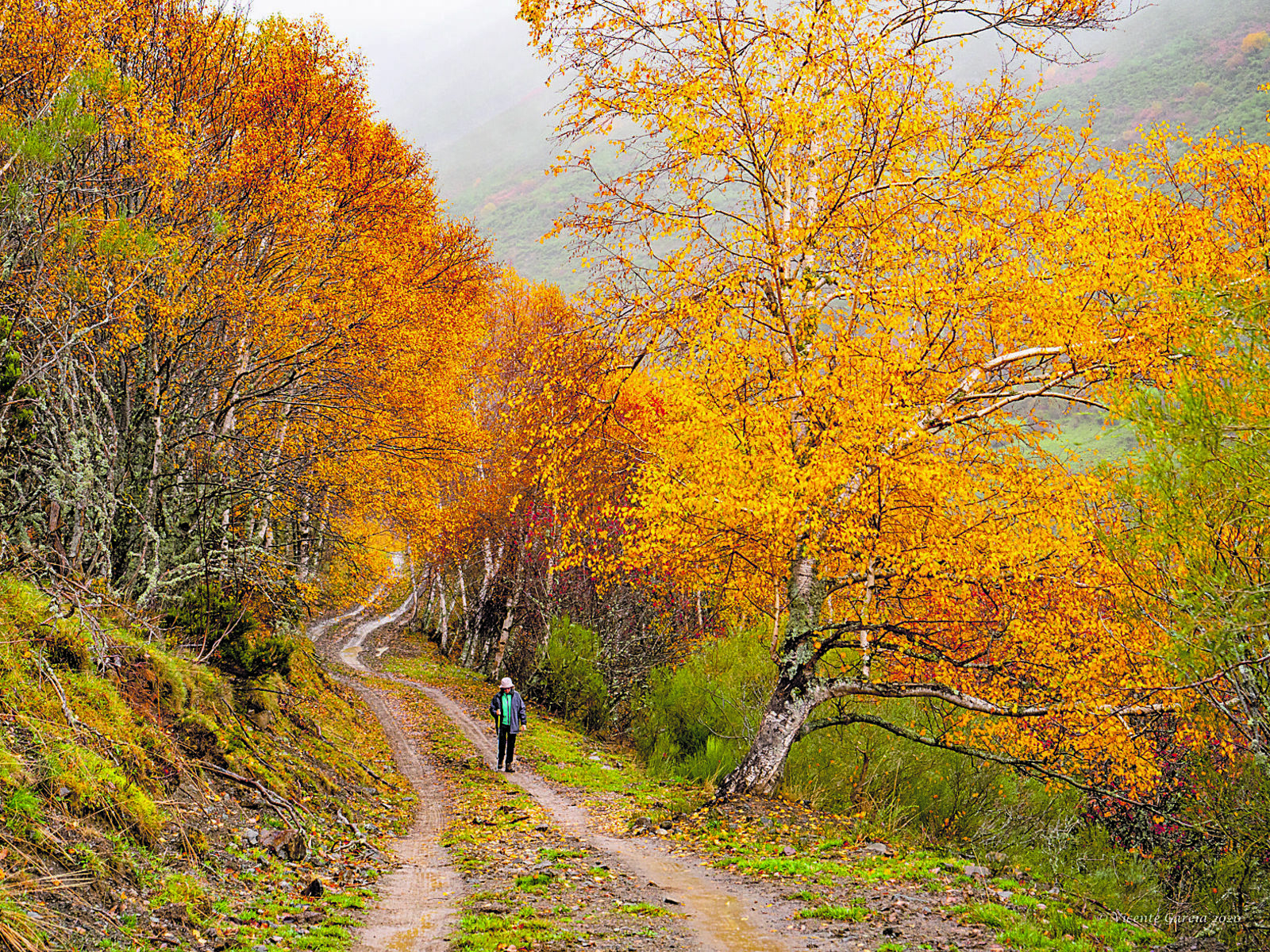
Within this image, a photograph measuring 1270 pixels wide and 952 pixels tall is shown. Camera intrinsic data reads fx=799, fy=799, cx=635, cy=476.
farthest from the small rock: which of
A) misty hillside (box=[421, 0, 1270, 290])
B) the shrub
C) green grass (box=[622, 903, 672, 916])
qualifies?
misty hillside (box=[421, 0, 1270, 290])

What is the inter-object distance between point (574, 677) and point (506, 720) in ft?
22.0

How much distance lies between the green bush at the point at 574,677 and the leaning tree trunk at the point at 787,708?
9799 millimetres

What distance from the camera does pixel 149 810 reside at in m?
5.68

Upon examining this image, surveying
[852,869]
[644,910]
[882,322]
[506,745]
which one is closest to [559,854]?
[644,910]

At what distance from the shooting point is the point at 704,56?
387 inches

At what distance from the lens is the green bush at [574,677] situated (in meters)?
20.2

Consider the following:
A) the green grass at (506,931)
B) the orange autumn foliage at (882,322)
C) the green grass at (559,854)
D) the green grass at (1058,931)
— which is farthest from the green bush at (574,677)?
the green grass at (1058,931)

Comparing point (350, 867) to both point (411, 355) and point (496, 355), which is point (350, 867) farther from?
point (496, 355)

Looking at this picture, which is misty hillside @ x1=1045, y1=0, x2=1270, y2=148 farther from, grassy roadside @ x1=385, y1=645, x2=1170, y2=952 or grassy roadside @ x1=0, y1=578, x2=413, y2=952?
grassy roadside @ x1=0, y1=578, x2=413, y2=952

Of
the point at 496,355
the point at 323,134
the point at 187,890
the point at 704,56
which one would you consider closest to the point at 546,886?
the point at 187,890

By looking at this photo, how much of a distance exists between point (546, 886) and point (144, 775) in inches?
144

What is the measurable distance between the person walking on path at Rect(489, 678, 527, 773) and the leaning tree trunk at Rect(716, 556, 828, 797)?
480 centimetres

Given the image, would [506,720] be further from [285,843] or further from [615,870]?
[285,843]

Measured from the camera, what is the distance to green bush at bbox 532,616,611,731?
20203 millimetres
